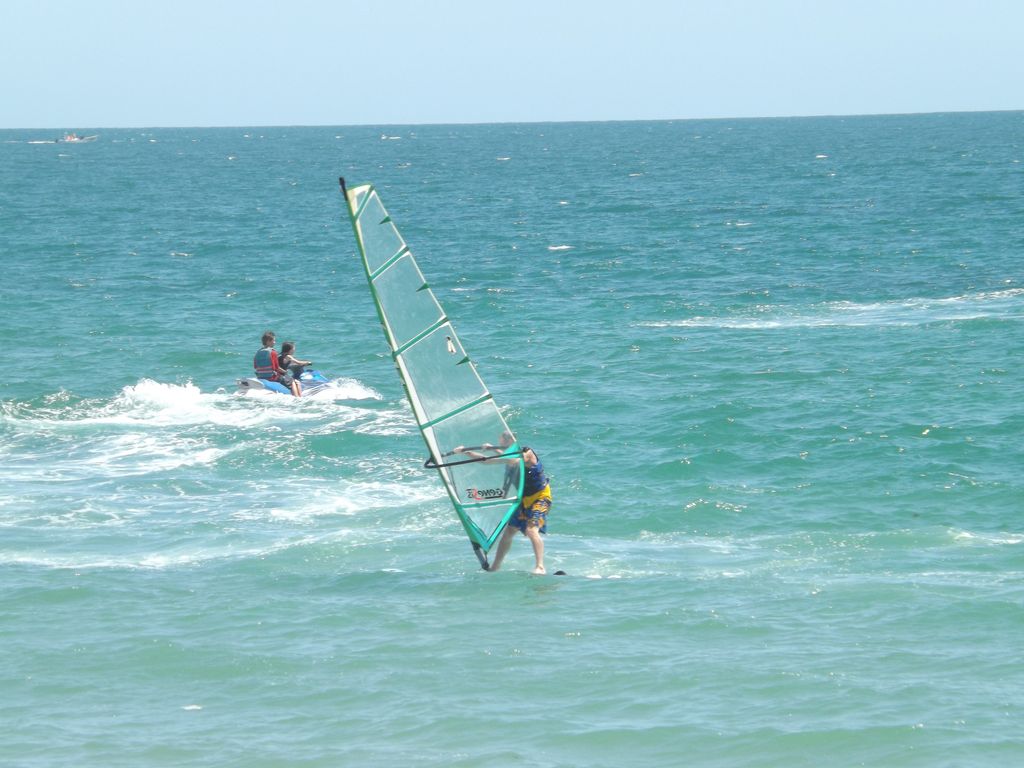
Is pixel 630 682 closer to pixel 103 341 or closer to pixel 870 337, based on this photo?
pixel 870 337

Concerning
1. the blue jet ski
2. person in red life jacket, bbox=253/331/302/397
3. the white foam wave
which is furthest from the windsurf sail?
the white foam wave

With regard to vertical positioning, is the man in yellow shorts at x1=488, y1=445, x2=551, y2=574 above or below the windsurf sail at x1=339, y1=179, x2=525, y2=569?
below

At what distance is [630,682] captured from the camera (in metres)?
12.5

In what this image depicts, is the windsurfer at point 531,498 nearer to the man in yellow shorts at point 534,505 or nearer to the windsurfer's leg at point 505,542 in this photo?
the man in yellow shorts at point 534,505

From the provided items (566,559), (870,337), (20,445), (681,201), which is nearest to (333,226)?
(681,201)

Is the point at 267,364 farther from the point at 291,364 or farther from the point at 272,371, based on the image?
the point at 291,364

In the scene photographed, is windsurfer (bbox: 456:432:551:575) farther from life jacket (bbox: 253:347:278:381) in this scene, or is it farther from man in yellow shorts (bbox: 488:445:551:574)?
life jacket (bbox: 253:347:278:381)

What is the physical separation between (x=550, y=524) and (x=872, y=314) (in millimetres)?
18251

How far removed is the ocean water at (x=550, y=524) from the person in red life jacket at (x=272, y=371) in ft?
1.78

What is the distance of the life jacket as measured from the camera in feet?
89.5

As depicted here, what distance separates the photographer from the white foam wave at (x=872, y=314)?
33.2m

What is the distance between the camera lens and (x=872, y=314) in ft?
113

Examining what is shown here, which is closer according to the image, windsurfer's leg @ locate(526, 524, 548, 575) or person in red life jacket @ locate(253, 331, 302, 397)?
windsurfer's leg @ locate(526, 524, 548, 575)

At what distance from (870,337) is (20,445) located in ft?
59.5
